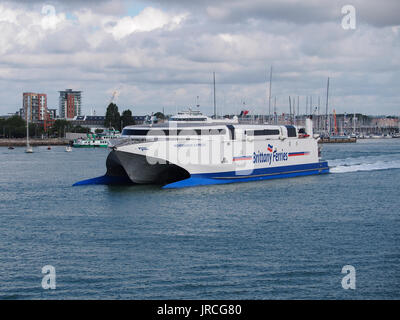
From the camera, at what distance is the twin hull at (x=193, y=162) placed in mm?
39062

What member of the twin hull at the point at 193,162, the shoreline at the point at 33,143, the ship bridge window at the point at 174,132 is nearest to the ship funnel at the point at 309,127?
the twin hull at the point at 193,162

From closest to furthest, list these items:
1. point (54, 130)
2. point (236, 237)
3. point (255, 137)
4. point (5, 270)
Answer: point (5, 270) → point (236, 237) → point (255, 137) → point (54, 130)

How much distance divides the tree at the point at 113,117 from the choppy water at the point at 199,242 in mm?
110478

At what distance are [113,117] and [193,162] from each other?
114m

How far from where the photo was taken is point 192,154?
39875mm

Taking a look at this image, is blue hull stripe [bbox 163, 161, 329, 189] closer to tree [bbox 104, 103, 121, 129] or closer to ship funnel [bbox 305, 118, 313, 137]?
ship funnel [bbox 305, 118, 313, 137]
